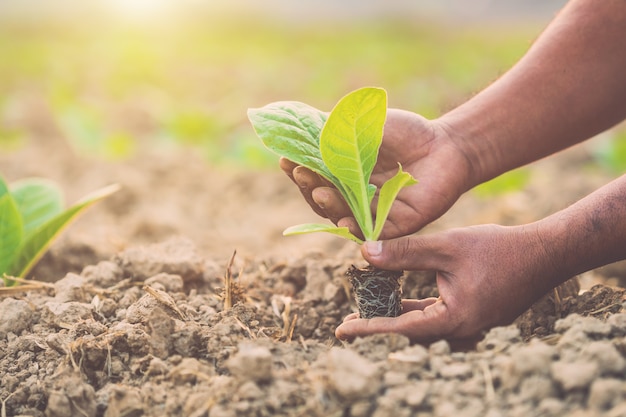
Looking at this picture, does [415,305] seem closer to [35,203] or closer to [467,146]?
[467,146]

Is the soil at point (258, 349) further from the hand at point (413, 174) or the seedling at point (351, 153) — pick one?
the hand at point (413, 174)

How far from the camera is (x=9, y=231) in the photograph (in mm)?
1988

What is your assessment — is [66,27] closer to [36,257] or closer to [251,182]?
[251,182]

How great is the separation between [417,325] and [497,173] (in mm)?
618

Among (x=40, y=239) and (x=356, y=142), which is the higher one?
(x=356, y=142)

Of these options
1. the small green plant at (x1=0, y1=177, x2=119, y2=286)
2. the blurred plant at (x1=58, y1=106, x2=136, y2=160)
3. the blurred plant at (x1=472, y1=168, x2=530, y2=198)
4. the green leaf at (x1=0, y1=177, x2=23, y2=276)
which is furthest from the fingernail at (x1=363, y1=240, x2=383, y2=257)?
the blurred plant at (x1=58, y1=106, x2=136, y2=160)

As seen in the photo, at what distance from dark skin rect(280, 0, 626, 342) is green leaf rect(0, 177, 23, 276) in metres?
0.86

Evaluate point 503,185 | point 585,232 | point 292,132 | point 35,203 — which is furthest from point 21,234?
point 503,185

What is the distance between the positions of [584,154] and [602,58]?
3.50m

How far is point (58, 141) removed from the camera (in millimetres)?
5090

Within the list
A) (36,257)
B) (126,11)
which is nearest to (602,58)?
(36,257)

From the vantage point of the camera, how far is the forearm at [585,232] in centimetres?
146

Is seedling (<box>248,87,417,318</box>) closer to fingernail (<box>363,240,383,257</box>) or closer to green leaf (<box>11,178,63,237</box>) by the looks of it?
fingernail (<box>363,240,383,257</box>)

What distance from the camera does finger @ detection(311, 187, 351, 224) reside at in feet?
5.14
